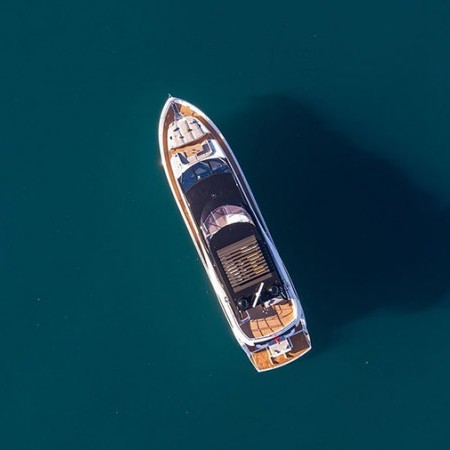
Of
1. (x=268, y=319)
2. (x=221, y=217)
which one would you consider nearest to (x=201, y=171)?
(x=221, y=217)

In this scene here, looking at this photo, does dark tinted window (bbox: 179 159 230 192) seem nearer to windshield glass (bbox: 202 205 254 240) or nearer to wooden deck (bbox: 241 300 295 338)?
windshield glass (bbox: 202 205 254 240)

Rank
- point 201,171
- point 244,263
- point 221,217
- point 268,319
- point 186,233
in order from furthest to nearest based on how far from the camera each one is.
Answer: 1. point 186,233
2. point 201,171
3. point 268,319
4. point 221,217
5. point 244,263

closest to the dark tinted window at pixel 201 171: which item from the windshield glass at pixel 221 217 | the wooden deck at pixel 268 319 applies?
the windshield glass at pixel 221 217

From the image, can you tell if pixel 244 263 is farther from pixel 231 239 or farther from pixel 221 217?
pixel 221 217

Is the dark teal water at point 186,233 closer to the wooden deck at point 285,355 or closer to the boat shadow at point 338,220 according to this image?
the boat shadow at point 338,220

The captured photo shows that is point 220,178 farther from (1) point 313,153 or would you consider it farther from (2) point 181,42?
(2) point 181,42

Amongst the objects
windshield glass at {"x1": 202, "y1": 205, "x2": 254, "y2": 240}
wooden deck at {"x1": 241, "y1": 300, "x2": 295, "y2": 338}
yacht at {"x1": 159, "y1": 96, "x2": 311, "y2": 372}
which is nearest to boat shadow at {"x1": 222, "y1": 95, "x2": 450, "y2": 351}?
yacht at {"x1": 159, "y1": 96, "x2": 311, "y2": 372}
